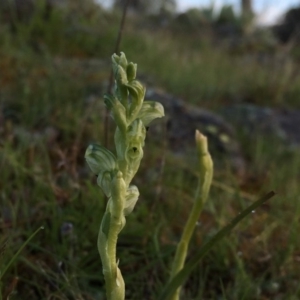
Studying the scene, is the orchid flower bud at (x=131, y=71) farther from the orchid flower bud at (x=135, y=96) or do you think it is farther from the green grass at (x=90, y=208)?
the green grass at (x=90, y=208)

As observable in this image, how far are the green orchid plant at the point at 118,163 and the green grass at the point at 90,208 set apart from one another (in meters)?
0.26

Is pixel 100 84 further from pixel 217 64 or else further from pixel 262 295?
pixel 217 64

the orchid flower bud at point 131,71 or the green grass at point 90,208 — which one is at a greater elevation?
the orchid flower bud at point 131,71

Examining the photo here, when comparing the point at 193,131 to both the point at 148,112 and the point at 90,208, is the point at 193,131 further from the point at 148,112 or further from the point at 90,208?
the point at 148,112

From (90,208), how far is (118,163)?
2.69 ft

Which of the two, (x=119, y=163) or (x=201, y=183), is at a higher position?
(x=119, y=163)

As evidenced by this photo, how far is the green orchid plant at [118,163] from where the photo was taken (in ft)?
3.20

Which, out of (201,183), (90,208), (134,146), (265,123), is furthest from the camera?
(265,123)

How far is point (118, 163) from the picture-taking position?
99cm

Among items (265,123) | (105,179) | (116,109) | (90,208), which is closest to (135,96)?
(116,109)

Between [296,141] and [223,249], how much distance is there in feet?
9.02

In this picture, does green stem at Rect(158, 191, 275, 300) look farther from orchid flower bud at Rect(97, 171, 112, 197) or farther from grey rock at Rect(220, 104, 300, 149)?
grey rock at Rect(220, 104, 300, 149)

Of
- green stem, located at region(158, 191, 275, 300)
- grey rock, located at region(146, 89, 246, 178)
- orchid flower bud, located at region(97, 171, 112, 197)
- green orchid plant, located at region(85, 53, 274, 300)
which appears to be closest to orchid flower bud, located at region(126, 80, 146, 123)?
green orchid plant, located at region(85, 53, 274, 300)

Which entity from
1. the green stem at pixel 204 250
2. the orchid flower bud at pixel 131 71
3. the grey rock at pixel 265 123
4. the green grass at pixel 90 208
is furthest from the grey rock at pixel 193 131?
the orchid flower bud at pixel 131 71
